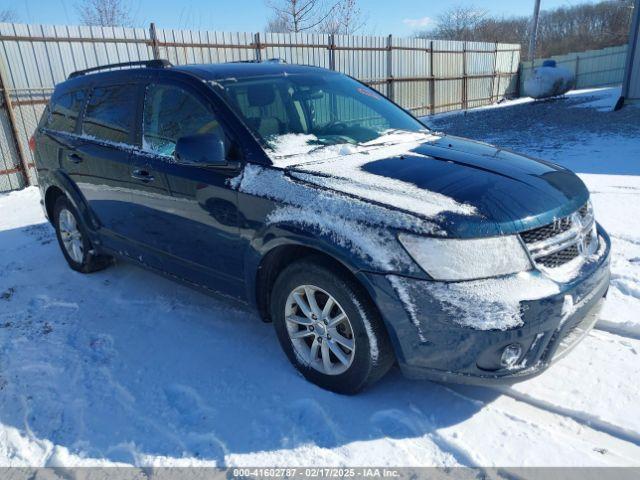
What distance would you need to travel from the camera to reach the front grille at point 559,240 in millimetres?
2408

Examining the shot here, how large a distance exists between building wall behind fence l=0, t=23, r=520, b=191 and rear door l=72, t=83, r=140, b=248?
560cm

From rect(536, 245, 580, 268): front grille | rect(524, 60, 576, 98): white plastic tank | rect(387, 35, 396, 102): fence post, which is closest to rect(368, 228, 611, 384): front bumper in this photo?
rect(536, 245, 580, 268): front grille

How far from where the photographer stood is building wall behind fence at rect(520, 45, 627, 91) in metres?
30.4

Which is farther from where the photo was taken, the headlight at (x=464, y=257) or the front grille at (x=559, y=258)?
the front grille at (x=559, y=258)

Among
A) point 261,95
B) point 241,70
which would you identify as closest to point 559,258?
point 261,95

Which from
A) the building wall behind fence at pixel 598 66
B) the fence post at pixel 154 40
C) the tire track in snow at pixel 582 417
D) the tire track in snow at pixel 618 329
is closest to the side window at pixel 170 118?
the tire track in snow at pixel 582 417

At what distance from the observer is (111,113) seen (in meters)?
4.02

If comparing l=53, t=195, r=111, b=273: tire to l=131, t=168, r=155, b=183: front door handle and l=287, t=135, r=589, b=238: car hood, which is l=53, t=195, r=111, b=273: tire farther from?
l=287, t=135, r=589, b=238: car hood

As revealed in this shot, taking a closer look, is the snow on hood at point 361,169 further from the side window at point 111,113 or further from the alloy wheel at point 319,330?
the side window at point 111,113

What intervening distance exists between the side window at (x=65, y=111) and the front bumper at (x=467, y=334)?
3481 millimetres

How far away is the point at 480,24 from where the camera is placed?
57219 mm

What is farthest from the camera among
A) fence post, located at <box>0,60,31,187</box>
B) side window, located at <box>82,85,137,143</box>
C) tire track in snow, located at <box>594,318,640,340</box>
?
fence post, located at <box>0,60,31,187</box>

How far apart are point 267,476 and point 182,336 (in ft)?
4.98

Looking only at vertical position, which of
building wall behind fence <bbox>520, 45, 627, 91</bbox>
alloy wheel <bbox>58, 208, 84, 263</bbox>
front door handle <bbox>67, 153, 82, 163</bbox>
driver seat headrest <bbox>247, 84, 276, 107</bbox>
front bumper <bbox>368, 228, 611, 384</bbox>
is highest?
driver seat headrest <bbox>247, 84, 276, 107</bbox>
